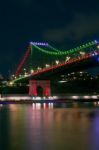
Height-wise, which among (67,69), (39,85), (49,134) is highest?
(67,69)

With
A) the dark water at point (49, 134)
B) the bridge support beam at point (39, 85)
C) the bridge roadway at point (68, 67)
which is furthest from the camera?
the bridge support beam at point (39, 85)

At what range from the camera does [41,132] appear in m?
28.1

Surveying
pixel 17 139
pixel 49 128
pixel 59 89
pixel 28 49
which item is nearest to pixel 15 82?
pixel 28 49

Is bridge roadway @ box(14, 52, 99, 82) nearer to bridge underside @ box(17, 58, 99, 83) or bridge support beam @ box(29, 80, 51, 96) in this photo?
bridge underside @ box(17, 58, 99, 83)

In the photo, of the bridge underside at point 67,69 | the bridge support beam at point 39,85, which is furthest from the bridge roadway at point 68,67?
the bridge support beam at point 39,85

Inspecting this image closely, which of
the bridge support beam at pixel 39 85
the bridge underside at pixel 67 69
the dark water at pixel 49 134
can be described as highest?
the bridge underside at pixel 67 69

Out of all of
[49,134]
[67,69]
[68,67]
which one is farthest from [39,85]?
[49,134]

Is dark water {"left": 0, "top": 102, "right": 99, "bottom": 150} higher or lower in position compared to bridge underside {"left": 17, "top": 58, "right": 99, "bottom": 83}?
lower

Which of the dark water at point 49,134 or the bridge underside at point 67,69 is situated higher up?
the bridge underside at point 67,69

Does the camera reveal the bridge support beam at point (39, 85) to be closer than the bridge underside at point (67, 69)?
No

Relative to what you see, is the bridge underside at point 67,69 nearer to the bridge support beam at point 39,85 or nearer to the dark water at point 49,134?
the bridge support beam at point 39,85

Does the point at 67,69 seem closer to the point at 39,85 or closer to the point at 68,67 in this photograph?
the point at 68,67

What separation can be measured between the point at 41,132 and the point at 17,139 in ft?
10.1

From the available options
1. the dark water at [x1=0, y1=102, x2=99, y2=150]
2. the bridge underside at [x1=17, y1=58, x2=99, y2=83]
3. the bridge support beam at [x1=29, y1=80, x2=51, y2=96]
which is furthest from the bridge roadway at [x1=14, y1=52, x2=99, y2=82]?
the dark water at [x1=0, y1=102, x2=99, y2=150]
